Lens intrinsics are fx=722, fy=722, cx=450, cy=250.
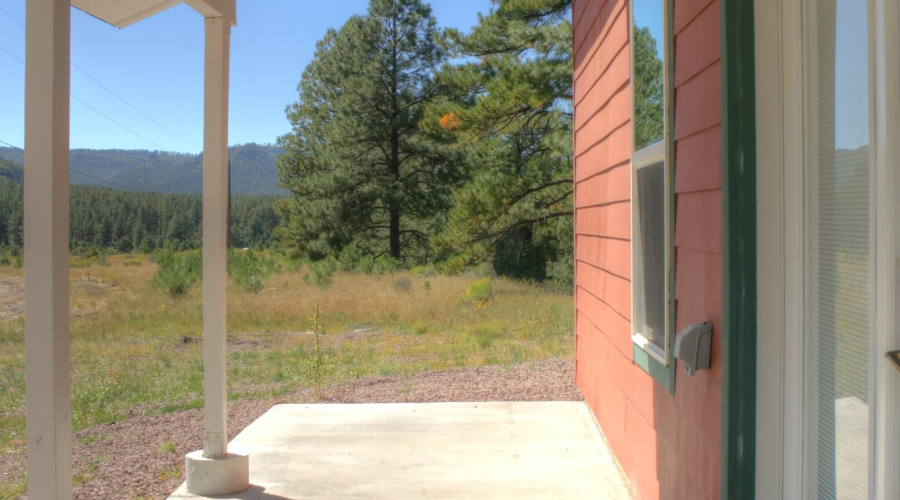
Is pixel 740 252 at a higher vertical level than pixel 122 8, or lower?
lower

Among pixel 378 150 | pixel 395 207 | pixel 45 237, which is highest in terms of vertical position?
pixel 378 150

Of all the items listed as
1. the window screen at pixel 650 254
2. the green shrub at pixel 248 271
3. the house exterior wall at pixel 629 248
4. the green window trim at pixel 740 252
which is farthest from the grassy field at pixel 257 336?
the green window trim at pixel 740 252

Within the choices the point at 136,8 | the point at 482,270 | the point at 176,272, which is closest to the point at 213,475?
the point at 136,8

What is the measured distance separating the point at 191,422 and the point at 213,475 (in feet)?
8.17

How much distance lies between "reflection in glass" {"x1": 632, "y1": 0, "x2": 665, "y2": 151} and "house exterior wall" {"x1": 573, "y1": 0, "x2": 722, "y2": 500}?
0.19 meters

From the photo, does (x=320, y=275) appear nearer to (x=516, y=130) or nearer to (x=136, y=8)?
(x=516, y=130)

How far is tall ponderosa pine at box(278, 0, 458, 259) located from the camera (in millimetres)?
16641

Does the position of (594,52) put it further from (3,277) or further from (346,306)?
(346,306)

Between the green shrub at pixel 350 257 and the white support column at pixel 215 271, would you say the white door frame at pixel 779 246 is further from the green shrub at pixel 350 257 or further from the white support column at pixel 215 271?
the green shrub at pixel 350 257

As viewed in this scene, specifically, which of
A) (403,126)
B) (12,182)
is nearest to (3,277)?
(12,182)

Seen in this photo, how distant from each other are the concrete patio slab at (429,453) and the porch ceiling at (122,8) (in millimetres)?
1952

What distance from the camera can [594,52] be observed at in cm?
385

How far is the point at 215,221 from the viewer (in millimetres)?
2982

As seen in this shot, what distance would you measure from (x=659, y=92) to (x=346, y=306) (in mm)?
9470
